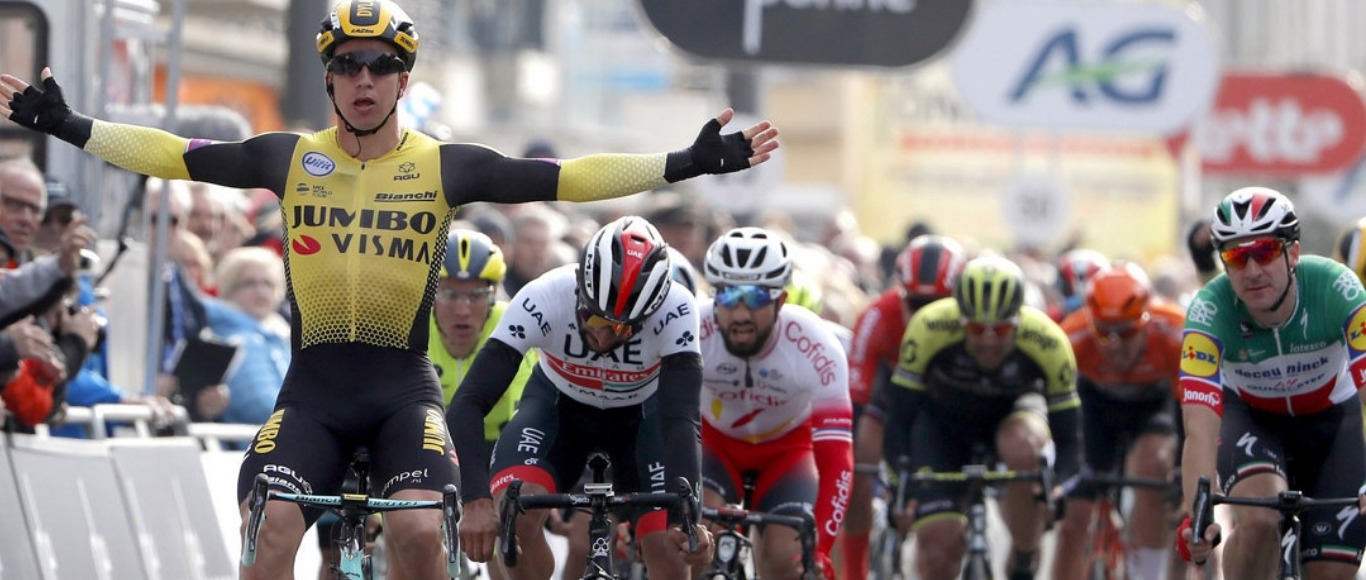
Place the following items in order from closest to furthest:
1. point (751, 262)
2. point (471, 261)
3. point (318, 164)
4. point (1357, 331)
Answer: point (318, 164) → point (1357, 331) → point (751, 262) → point (471, 261)

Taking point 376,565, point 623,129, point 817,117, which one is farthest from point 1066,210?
point 623,129

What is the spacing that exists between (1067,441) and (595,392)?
11.6 ft

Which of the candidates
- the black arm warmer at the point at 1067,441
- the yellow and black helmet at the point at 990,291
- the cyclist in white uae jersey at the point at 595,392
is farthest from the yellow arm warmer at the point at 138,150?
the black arm warmer at the point at 1067,441

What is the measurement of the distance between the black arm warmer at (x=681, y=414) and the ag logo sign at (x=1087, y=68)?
18.2 m

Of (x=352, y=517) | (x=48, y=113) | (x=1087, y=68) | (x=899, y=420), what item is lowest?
(x=899, y=420)

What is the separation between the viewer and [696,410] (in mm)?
8586

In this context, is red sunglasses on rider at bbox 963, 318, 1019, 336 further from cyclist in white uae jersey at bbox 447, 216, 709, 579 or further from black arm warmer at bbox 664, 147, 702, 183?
black arm warmer at bbox 664, 147, 702, 183

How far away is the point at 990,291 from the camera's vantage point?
39.8ft

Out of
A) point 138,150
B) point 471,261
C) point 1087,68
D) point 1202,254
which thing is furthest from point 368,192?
point 1087,68

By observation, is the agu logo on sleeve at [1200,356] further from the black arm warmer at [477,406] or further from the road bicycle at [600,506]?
the black arm warmer at [477,406]

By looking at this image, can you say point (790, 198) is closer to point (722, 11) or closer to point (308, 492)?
point (722, 11)

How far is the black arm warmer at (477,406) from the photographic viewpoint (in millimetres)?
8117

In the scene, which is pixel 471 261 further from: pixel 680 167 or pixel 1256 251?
pixel 1256 251

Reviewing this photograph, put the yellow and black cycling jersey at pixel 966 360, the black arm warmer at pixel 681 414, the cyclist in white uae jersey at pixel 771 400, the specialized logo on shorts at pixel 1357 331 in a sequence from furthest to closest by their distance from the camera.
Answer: the yellow and black cycling jersey at pixel 966 360, the cyclist in white uae jersey at pixel 771 400, the specialized logo on shorts at pixel 1357 331, the black arm warmer at pixel 681 414
